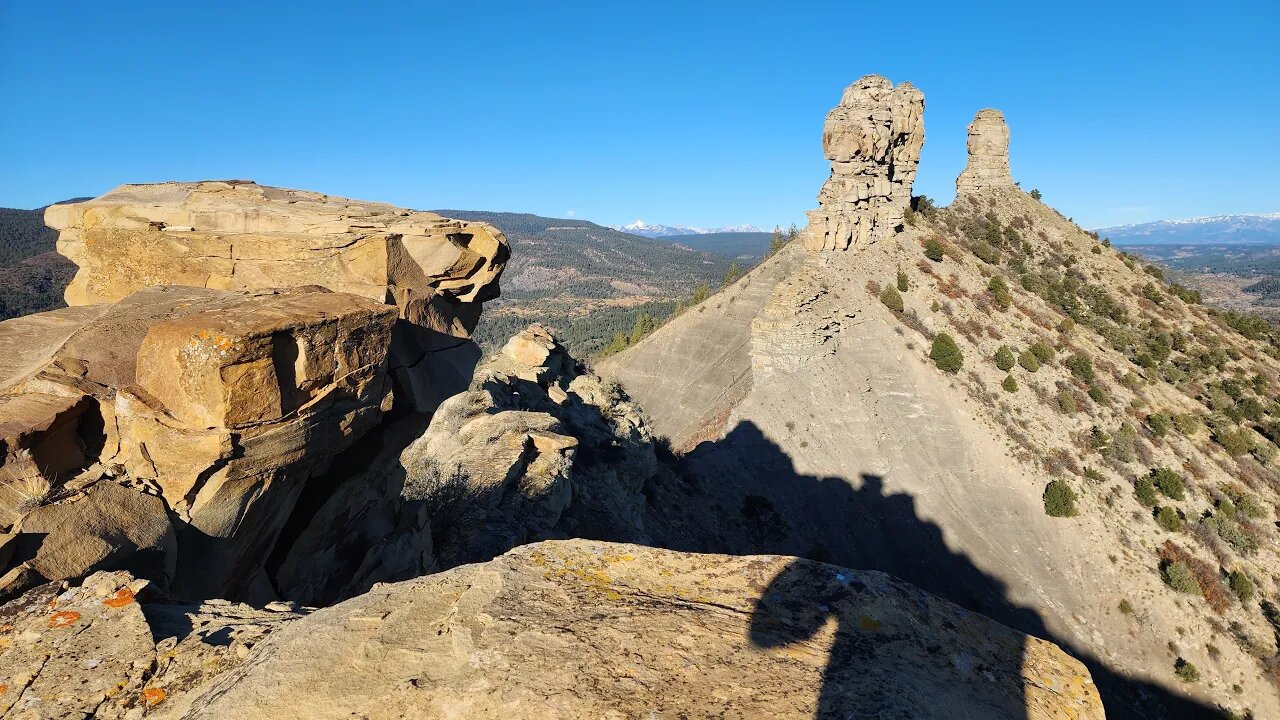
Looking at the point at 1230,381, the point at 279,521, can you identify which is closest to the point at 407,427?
the point at 279,521

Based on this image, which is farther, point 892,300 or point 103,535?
point 892,300

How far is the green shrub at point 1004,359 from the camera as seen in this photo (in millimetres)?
37281

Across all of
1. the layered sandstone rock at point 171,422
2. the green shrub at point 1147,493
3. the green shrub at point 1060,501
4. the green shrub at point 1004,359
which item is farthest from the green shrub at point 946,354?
the layered sandstone rock at point 171,422

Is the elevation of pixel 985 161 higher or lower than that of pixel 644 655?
higher

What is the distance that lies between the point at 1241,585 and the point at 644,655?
36.0m

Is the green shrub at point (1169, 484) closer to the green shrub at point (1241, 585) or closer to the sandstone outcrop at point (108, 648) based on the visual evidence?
the green shrub at point (1241, 585)

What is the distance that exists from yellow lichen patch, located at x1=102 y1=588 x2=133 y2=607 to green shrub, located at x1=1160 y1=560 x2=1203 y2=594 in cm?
3739

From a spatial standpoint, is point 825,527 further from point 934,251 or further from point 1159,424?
point 934,251

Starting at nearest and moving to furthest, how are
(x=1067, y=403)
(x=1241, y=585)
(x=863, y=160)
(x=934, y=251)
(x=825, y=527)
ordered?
(x=1241, y=585), (x=825, y=527), (x=1067, y=403), (x=863, y=160), (x=934, y=251)

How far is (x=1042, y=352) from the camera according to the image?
38.7 metres

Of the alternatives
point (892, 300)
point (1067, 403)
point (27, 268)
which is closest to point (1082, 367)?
point (1067, 403)

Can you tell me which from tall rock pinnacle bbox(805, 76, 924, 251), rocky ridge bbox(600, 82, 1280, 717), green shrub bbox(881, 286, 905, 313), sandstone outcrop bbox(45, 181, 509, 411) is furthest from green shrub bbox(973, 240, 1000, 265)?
sandstone outcrop bbox(45, 181, 509, 411)

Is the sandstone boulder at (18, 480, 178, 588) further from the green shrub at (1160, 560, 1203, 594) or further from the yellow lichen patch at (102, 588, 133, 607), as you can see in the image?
the green shrub at (1160, 560, 1203, 594)

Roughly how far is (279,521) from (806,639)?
761 cm
